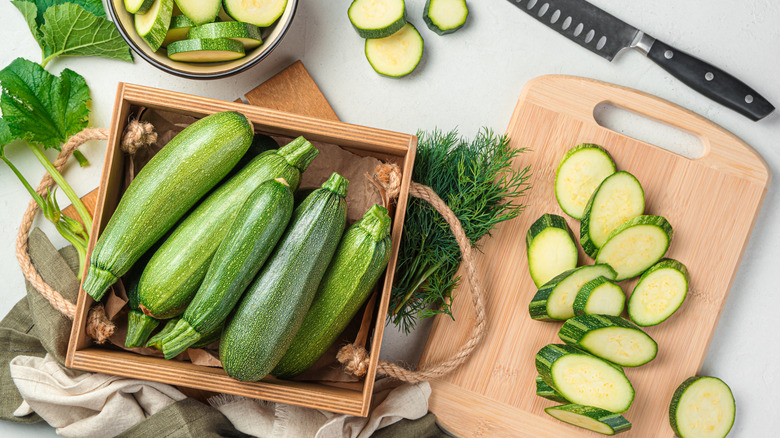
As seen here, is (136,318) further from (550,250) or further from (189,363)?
(550,250)

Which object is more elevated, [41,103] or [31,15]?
[31,15]

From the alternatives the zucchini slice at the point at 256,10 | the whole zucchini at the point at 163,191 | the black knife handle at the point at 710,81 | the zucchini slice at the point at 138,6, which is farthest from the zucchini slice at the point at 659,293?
the zucchini slice at the point at 138,6

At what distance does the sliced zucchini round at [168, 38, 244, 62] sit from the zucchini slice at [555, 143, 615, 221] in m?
1.09

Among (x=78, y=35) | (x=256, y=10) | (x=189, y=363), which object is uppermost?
(x=256, y=10)

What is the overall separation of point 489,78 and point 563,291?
0.78 m

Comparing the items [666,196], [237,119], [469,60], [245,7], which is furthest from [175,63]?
[666,196]

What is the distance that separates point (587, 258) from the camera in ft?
5.84

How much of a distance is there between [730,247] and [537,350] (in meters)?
0.75

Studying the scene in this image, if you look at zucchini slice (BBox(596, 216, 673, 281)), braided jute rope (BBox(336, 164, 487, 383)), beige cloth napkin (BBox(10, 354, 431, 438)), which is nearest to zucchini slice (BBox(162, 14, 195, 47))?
braided jute rope (BBox(336, 164, 487, 383))

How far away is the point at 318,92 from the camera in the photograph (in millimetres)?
1802

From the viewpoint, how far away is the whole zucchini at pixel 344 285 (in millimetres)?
1366

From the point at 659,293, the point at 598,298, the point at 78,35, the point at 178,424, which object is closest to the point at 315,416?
the point at 178,424

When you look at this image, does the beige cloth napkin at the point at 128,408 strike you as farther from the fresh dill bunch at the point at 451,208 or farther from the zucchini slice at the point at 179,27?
the zucchini slice at the point at 179,27

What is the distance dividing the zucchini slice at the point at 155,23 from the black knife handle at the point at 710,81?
1.57m
